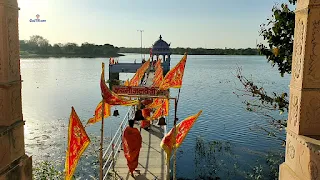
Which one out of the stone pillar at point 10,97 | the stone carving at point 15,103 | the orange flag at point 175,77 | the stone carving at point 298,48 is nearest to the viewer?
the stone pillar at point 10,97

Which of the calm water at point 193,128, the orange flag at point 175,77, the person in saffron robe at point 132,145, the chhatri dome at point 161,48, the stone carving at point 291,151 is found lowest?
the calm water at point 193,128

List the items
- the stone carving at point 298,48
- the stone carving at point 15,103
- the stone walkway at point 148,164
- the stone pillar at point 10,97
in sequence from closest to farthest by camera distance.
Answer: the stone pillar at point 10,97, the stone carving at point 298,48, the stone carving at point 15,103, the stone walkway at point 148,164

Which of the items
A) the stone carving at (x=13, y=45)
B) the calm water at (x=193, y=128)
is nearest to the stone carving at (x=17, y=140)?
the stone carving at (x=13, y=45)

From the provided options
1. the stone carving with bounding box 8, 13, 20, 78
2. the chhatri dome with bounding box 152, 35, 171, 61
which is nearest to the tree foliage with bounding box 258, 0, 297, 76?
the stone carving with bounding box 8, 13, 20, 78

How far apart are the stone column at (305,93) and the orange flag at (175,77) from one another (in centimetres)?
363

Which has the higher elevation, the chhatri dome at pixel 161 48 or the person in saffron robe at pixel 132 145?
the chhatri dome at pixel 161 48

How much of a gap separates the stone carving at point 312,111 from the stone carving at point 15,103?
4379 millimetres

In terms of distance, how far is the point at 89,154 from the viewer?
1522 cm

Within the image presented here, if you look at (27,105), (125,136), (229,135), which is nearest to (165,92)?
(125,136)

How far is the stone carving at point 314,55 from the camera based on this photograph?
14.8 feet

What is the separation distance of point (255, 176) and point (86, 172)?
710cm

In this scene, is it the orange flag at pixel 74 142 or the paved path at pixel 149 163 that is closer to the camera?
the orange flag at pixel 74 142

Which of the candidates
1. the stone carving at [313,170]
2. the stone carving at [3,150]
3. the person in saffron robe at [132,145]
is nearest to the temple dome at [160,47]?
the person in saffron robe at [132,145]

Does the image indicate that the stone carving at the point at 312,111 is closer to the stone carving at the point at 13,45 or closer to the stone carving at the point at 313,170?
the stone carving at the point at 313,170
